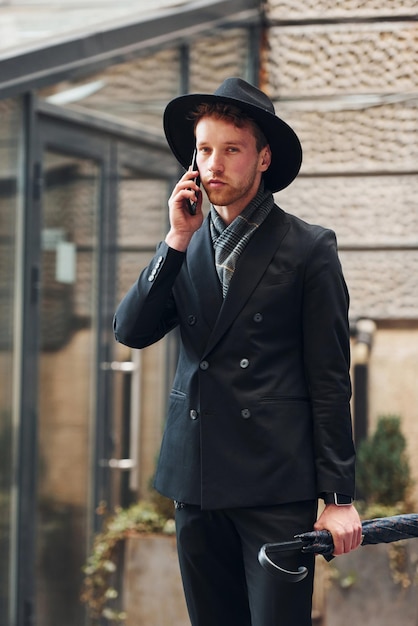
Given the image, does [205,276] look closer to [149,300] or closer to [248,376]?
[149,300]

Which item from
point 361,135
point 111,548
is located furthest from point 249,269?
point 361,135

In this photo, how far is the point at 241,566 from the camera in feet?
9.73

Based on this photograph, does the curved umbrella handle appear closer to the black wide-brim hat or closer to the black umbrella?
the black umbrella

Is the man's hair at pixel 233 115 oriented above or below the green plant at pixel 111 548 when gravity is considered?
above

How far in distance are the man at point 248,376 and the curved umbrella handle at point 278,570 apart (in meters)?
0.06

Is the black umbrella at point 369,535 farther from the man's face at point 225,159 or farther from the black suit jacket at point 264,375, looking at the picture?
the man's face at point 225,159

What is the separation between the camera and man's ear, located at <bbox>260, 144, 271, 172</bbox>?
296cm

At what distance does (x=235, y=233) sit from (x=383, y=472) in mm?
3362

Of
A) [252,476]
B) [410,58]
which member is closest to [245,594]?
[252,476]

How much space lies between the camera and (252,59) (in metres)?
6.98

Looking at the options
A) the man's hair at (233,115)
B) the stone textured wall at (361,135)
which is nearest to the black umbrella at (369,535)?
the man's hair at (233,115)

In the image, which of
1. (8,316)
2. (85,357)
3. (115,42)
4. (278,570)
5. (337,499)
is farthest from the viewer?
(85,357)

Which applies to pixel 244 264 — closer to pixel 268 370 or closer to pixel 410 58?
pixel 268 370

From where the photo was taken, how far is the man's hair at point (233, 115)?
2895mm
